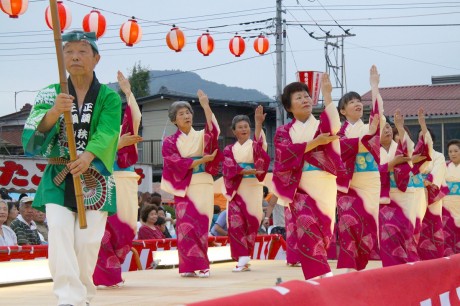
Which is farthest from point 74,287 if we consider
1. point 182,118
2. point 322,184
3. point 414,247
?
point 414,247

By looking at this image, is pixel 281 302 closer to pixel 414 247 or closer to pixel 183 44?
pixel 414 247

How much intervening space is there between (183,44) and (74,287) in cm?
1148

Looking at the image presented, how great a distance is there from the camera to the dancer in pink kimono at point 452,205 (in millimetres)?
14593

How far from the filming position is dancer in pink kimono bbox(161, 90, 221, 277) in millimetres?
10227

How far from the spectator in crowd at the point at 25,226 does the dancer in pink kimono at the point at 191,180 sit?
6.54 feet

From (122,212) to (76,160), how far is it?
3537mm

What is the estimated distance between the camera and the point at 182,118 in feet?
33.9

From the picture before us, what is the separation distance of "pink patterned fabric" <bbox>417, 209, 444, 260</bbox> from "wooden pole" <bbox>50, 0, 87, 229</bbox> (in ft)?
28.0

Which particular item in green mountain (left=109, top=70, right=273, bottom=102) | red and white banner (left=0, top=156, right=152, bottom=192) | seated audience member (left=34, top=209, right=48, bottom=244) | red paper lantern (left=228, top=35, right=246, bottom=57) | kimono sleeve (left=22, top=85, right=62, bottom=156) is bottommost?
seated audience member (left=34, top=209, right=48, bottom=244)

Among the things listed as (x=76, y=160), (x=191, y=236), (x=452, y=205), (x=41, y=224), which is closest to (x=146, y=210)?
(x=41, y=224)

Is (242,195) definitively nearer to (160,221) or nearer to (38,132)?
(160,221)

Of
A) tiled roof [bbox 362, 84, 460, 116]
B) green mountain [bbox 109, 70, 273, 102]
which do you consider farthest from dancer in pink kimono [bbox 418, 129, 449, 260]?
green mountain [bbox 109, 70, 273, 102]

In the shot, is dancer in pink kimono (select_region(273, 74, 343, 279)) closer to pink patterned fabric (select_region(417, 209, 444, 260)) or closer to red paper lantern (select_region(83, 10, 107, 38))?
pink patterned fabric (select_region(417, 209, 444, 260))

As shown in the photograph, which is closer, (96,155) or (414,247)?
(96,155)
